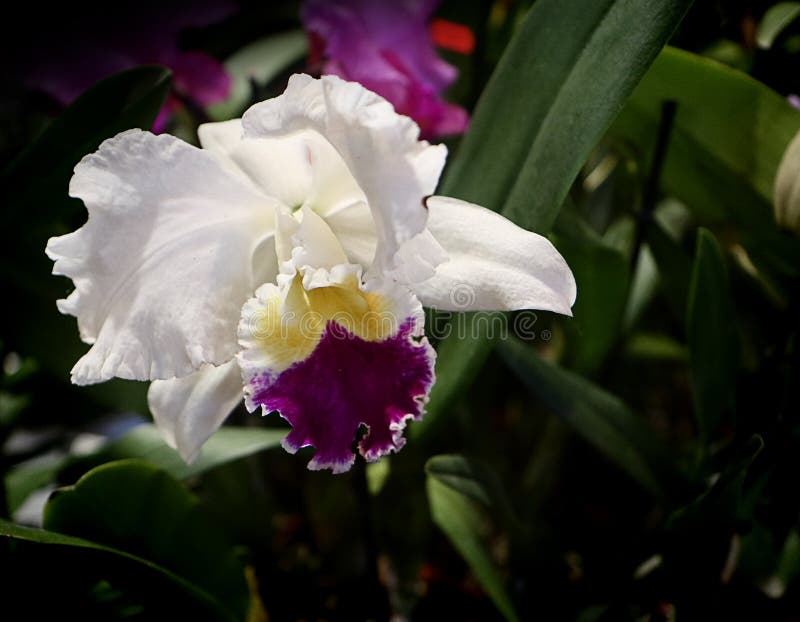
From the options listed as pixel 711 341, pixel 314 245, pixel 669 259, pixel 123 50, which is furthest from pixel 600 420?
pixel 123 50

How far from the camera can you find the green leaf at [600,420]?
70cm

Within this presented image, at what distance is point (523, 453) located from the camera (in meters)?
1.18

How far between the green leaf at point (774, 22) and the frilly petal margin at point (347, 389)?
51 cm

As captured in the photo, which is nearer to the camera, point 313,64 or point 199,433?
point 199,433

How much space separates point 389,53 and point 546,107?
0.25m

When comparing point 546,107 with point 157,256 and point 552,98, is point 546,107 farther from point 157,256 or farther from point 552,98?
point 157,256

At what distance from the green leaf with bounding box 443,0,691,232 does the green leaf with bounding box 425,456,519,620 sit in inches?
8.7

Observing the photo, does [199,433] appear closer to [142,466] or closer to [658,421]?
[142,466]

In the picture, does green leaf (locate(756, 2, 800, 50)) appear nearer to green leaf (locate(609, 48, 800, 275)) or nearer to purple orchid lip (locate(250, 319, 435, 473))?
green leaf (locate(609, 48, 800, 275))

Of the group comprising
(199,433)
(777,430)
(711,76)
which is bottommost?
(199,433)

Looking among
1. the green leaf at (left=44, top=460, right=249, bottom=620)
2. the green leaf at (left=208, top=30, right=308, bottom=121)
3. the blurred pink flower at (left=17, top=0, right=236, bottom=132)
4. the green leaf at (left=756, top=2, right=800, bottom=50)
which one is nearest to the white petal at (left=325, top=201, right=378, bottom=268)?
the green leaf at (left=44, top=460, right=249, bottom=620)

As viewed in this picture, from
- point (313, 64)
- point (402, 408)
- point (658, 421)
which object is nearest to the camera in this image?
point (402, 408)

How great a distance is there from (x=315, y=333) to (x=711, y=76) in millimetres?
422

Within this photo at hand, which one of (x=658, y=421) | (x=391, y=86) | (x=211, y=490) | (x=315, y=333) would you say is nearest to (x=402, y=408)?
(x=315, y=333)
